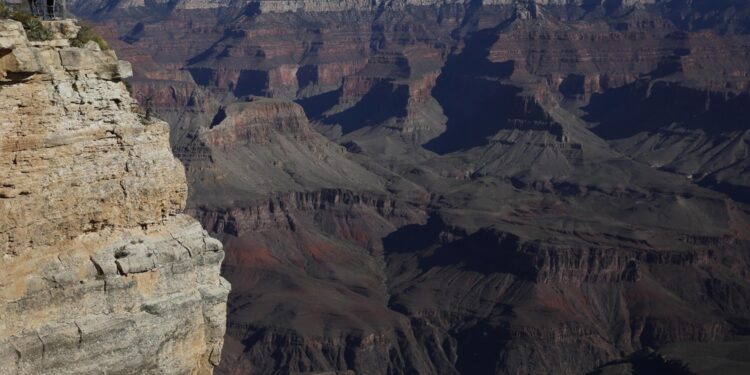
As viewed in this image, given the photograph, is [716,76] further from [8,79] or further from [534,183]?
[8,79]

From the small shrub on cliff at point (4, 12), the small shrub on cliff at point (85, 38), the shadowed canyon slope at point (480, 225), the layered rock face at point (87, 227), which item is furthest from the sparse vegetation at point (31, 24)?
the shadowed canyon slope at point (480, 225)

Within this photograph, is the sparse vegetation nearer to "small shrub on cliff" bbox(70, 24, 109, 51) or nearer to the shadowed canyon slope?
"small shrub on cliff" bbox(70, 24, 109, 51)

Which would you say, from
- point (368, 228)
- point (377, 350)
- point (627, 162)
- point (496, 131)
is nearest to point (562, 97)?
point (496, 131)

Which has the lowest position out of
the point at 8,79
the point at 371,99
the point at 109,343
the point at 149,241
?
the point at 371,99

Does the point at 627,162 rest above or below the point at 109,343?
below

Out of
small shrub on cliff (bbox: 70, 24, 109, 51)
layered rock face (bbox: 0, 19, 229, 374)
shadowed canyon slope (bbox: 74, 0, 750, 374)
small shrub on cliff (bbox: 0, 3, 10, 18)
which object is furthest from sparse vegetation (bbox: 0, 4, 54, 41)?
shadowed canyon slope (bbox: 74, 0, 750, 374)

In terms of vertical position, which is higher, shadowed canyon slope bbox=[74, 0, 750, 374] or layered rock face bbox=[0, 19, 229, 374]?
layered rock face bbox=[0, 19, 229, 374]

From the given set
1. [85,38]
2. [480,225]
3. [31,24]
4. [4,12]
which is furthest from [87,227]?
[480,225]
